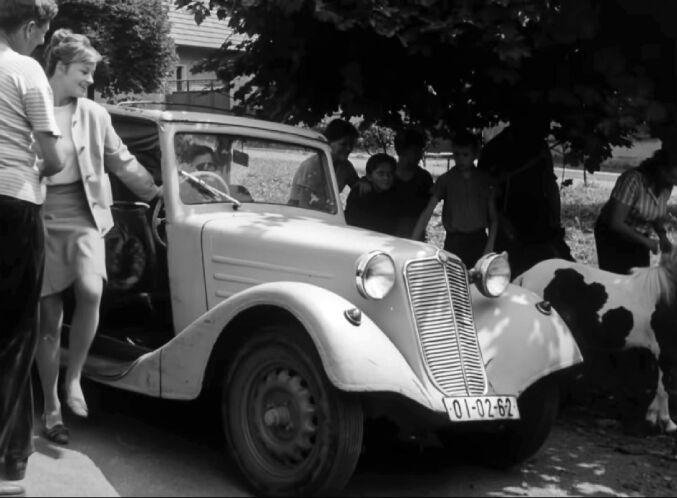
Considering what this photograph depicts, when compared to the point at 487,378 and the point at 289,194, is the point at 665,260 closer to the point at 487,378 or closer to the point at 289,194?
the point at 487,378

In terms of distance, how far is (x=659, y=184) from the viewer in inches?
274

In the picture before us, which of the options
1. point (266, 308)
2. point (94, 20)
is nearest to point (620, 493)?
point (266, 308)

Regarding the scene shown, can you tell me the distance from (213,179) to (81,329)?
45.0 inches

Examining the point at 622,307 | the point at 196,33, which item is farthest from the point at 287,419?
the point at 196,33

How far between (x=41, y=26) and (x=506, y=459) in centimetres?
312

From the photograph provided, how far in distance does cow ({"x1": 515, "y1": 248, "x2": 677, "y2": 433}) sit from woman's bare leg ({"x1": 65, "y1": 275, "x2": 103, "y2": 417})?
9.26 ft

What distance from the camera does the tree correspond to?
71.4ft

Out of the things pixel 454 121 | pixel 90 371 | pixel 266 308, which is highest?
pixel 454 121

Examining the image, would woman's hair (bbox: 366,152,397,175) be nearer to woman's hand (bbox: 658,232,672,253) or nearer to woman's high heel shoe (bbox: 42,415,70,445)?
woman's hand (bbox: 658,232,672,253)

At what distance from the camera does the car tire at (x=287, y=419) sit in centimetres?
456

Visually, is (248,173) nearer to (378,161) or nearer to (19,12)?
(378,161)

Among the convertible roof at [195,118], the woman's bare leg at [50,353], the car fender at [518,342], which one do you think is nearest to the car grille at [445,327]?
the car fender at [518,342]

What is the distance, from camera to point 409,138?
24.3 feet

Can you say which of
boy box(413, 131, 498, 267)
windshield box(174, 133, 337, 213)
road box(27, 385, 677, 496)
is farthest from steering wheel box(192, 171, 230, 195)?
boy box(413, 131, 498, 267)
